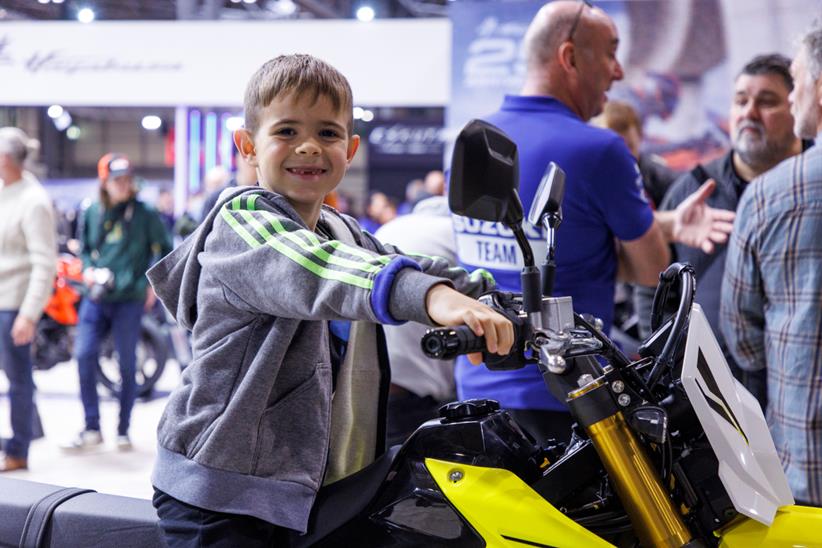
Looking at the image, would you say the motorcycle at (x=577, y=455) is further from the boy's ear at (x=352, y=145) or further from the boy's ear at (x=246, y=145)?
the boy's ear at (x=246, y=145)

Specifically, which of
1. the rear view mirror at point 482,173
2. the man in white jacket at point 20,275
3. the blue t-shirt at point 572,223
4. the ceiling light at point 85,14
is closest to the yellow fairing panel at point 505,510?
the rear view mirror at point 482,173

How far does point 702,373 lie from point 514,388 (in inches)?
42.2

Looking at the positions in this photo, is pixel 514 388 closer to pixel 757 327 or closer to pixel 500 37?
pixel 757 327

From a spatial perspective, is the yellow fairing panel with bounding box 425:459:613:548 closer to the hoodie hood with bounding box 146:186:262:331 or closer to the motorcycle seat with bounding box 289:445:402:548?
the motorcycle seat with bounding box 289:445:402:548

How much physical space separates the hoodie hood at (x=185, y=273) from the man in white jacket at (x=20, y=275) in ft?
12.8

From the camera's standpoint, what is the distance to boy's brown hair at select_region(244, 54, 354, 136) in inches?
64.2

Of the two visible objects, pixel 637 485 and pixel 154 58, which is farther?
pixel 154 58

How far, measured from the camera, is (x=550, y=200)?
1.43 metres

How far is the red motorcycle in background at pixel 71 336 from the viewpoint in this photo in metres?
7.71

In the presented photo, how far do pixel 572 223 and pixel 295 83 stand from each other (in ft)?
3.32

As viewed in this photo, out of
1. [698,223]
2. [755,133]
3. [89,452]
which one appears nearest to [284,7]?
[89,452]

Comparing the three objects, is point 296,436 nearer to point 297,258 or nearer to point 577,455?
point 297,258

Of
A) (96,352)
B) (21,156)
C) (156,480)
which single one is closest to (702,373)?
(156,480)

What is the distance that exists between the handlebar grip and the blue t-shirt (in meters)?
1.21
